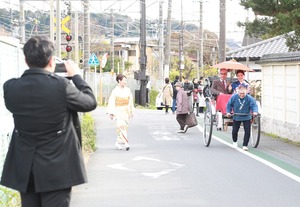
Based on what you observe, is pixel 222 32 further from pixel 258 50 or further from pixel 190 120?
pixel 190 120

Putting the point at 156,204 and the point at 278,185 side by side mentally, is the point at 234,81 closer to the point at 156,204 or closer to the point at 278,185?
the point at 278,185

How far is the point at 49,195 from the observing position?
14.8 feet

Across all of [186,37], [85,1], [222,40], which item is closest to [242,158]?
[222,40]

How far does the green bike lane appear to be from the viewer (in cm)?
1115

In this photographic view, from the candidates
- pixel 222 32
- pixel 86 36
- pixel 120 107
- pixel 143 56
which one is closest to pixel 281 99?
pixel 120 107

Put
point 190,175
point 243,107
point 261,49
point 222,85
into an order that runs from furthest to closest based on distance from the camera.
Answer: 1. point 261,49
2. point 222,85
3. point 243,107
4. point 190,175

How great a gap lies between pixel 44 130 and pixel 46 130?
0.01 m

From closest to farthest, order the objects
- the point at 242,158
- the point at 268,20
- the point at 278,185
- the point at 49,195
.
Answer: the point at 49,195 < the point at 278,185 < the point at 242,158 < the point at 268,20

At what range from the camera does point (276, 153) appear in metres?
13.6

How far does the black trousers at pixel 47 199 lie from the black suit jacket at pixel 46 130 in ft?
0.20

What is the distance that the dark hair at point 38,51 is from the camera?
4.48 metres

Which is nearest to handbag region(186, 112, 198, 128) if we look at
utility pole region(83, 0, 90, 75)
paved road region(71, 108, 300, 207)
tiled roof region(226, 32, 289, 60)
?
paved road region(71, 108, 300, 207)

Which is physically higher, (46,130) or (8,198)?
(46,130)

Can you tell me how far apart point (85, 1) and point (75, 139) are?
23125 millimetres
